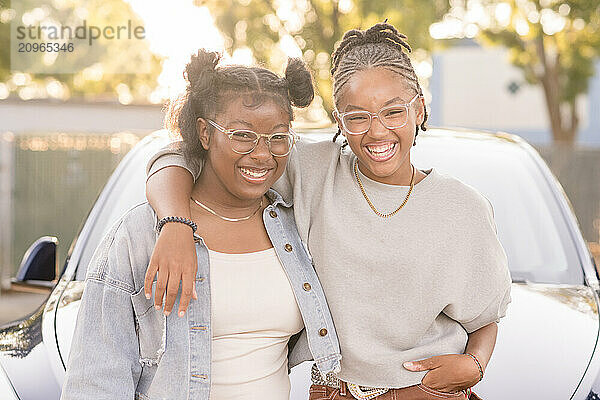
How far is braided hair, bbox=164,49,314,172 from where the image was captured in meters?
2.03

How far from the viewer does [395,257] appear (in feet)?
6.65

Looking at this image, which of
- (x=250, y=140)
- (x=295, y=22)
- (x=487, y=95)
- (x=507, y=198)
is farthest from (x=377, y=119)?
(x=487, y=95)

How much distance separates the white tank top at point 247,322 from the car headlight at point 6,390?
0.65 m

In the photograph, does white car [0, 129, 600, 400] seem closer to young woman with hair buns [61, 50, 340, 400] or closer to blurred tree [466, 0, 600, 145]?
young woman with hair buns [61, 50, 340, 400]

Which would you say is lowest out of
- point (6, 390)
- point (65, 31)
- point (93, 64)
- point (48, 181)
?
point (6, 390)

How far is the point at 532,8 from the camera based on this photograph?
41.1ft

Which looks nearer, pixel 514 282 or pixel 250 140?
pixel 250 140

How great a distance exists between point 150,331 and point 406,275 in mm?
611

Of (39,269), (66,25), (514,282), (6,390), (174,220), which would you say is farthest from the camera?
(66,25)

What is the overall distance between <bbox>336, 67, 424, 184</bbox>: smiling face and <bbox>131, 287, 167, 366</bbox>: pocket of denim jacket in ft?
1.96

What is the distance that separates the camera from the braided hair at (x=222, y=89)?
2027 mm

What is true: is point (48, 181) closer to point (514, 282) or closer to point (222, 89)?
point (514, 282)

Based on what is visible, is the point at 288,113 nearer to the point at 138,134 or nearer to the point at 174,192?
the point at 174,192

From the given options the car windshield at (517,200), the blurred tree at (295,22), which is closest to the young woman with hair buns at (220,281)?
the car windshield at (517,200)
